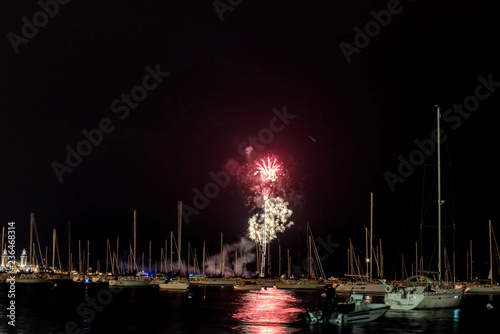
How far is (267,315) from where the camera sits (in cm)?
5847

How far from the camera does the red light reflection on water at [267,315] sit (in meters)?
48.4

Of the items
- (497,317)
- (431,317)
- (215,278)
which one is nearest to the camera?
(431,317)

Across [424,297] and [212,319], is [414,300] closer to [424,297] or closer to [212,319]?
[424,297]

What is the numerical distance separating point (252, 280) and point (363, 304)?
6027 cm

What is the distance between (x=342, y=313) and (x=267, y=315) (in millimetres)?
10612

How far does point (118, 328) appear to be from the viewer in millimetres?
49906

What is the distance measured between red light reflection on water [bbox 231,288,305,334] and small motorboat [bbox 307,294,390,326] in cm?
201

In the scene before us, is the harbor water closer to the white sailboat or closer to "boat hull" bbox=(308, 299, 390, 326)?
"boat hull" bbox=(308, 299, 390, 326)

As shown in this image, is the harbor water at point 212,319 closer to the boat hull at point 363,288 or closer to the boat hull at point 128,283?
the boat hull at point 363,288

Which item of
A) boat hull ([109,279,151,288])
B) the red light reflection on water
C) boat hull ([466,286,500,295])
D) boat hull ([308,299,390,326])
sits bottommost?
boat hull ([466,286,500,295])

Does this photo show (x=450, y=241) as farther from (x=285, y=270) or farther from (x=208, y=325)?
(x=208, y=325)

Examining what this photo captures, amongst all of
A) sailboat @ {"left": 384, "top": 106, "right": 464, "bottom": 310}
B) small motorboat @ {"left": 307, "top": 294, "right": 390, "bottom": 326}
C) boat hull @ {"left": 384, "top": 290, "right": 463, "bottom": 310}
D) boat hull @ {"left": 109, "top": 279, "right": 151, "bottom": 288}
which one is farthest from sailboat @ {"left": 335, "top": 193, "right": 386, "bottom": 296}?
boat hull @ {"left": 109, "top": 279, "right": 151, "bottom": 288}

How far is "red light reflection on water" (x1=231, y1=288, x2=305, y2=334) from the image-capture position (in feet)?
159

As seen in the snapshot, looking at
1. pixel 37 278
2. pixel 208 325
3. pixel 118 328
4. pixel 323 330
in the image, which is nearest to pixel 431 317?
pixel 323 330
